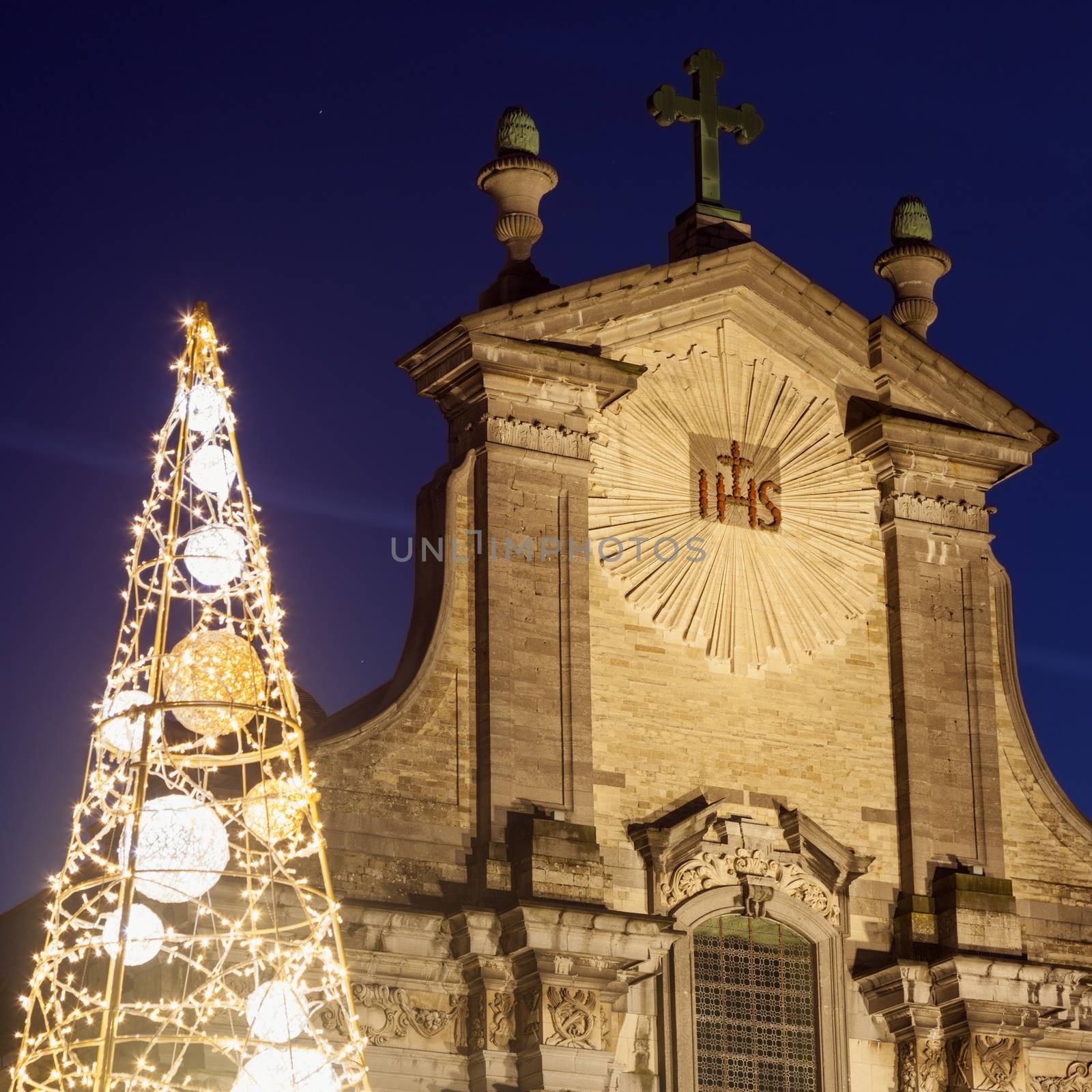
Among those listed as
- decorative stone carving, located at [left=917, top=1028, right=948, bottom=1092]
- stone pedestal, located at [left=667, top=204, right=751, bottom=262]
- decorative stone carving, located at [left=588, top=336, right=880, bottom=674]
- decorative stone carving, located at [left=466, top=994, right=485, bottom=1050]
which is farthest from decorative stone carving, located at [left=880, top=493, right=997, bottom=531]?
decorative stone carving, located at [left=466, top=994, right=485, bottom=1050]

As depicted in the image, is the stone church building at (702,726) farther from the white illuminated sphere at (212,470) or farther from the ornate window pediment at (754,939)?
the white illuminated sphere at (212,470)

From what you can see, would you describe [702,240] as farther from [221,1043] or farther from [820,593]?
[221,1043]

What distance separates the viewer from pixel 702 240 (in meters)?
25.2

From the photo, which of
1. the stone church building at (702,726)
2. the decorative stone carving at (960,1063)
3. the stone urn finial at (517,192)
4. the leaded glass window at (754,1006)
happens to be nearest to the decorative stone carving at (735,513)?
the stone church building at (702,726)

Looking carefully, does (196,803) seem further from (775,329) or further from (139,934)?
(775,329)

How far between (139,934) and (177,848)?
595mm

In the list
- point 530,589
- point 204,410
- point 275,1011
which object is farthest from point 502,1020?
point 204,410

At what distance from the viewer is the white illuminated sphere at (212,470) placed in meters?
15.6

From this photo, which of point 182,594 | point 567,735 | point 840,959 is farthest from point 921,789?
point 182,594

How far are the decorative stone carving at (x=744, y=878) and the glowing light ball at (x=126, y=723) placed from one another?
8223 mm

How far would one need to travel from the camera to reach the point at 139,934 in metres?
14.5

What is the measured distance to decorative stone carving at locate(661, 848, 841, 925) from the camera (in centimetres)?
2239

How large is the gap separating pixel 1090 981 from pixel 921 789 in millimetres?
2382

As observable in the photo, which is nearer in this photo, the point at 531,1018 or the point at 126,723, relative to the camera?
the point at 126,723
